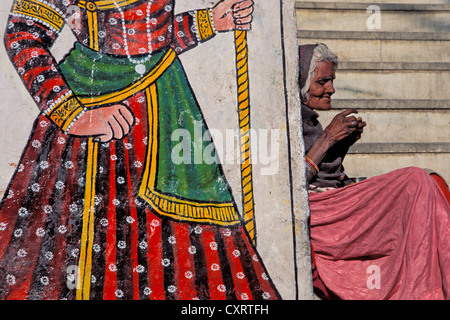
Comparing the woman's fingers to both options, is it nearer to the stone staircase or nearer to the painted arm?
the painted arm

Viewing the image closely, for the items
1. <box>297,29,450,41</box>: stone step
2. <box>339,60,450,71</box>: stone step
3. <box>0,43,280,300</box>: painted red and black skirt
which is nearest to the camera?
<box>0,43,280,300</box>: painted red and black skirt

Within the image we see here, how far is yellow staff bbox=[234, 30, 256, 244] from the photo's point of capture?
4.30 meters

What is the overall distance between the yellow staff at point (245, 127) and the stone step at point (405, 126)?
2.42 meters

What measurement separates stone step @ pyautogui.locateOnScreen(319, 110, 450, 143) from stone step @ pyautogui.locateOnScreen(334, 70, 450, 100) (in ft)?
0.97

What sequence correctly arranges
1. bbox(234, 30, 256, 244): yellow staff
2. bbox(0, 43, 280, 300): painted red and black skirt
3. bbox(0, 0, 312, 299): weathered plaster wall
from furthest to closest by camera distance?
bbox(234, 30, 256, 244): yellow staff, bbox(0, 0, 312, 299): weathered plaster wall, bbox(0, 43, 280, 300): painted red and black skirt

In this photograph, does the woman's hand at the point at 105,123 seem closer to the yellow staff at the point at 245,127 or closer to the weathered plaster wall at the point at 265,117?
the weathered plaster wall at the point at 265,117

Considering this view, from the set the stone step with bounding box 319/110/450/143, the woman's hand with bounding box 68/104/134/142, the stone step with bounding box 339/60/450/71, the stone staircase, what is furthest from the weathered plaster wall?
the stone step with bounding box 339/60/450/71

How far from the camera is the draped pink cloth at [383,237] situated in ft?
14.5

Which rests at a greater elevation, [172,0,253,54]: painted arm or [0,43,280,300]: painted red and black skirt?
[172,0,253,54]: painted arm

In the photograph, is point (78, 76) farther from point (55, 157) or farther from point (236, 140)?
point (236, 140)

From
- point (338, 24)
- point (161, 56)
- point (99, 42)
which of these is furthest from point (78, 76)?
point (338, 24)
